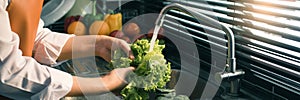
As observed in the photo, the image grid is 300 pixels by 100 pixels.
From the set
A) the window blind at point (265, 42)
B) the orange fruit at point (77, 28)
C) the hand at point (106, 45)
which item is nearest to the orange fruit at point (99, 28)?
the orange fruit at point (77, 28)

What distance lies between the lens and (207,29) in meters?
1.43

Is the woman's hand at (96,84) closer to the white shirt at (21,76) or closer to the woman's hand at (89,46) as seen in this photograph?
the white shirt at (21,76)

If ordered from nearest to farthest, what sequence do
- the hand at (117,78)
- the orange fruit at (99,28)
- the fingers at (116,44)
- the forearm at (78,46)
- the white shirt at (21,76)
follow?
the white shirt at (21,76)
the hand at (117,78)
the fingers at (116,44)
the forearm at (78,46)
the orange fruit at (99,28)

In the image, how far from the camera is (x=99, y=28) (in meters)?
1.98

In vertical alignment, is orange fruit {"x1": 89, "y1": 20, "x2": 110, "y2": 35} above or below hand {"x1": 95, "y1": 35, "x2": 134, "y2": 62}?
below

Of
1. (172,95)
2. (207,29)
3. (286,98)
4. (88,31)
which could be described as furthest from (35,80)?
(88,31)

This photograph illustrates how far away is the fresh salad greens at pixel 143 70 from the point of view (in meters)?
0.90

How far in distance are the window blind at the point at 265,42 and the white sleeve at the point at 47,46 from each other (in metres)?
0.56

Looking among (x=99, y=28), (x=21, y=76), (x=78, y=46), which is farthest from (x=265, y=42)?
(x=99, y=28)

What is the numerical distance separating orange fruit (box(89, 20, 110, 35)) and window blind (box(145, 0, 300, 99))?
0.71 m

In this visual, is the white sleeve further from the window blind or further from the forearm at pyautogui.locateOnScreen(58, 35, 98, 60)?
the window blind

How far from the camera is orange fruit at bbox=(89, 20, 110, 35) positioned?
1959 millimetres

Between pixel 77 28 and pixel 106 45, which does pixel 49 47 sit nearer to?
pixel 106 45

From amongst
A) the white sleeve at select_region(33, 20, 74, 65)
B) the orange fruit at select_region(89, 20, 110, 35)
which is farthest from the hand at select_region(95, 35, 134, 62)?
the orange fruit at select_region(89, 20, 110, 35)
